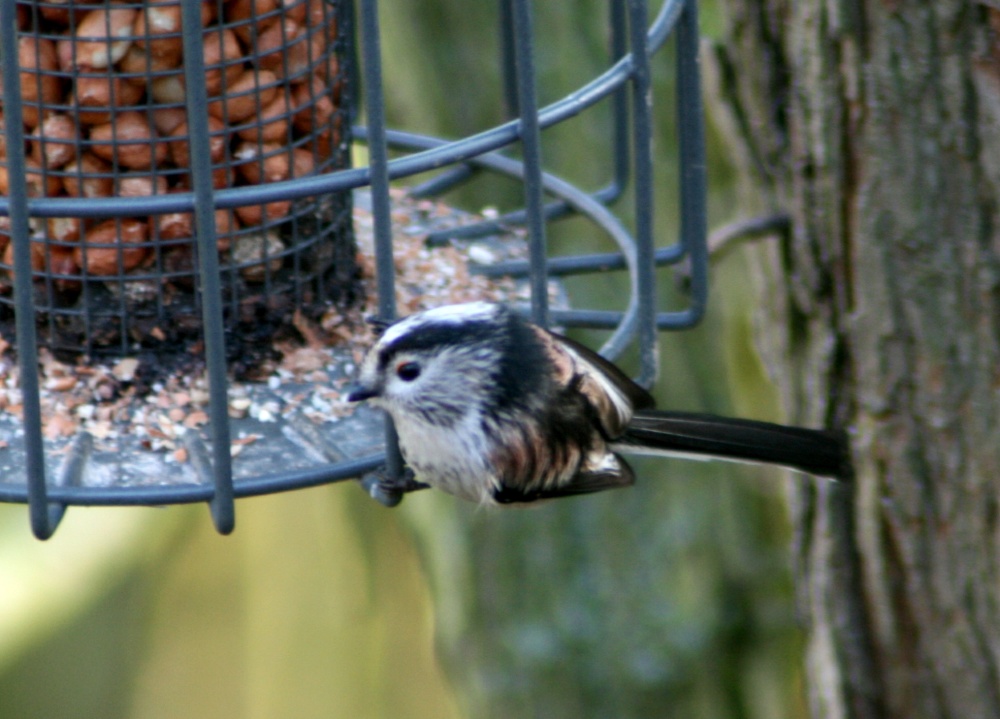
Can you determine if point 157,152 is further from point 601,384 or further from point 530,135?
point 601,384

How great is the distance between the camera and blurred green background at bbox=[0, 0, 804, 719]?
3.09 m

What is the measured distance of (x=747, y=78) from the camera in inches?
103

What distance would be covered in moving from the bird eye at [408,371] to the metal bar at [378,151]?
0.08m

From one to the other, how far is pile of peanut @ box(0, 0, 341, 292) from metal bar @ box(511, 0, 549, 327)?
1.45 feet

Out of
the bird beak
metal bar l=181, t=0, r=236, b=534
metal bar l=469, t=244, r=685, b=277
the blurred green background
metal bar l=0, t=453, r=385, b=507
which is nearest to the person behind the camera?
metal bar l=181, t=0, r=236, b=534

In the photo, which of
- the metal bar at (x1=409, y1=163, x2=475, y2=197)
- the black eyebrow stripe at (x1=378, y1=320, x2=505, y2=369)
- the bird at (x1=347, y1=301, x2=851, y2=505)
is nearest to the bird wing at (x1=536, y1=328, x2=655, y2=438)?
the bird at (x1=347, y1=301, x2=851, y2=505)

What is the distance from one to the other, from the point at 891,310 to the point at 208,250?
1.25 metres

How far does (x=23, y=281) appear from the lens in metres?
1.57

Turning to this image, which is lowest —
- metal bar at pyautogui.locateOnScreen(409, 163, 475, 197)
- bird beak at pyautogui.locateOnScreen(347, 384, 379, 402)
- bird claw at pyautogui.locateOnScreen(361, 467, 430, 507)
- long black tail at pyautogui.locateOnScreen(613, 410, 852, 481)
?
long black tail at pyautogui.locateOnScreen(613, 410, 852, 481)

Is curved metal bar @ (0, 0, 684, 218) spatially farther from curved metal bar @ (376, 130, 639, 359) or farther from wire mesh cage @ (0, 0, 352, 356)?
curved metal bar @ (376, 130, 639, 359)

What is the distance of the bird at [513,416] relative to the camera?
178cm

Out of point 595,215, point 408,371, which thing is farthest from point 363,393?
point 595,215

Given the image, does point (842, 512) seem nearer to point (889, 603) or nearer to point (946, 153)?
point (889, 603)

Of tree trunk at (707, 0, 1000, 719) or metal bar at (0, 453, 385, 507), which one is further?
tree trunk at (707, 0, 1000, 719)
